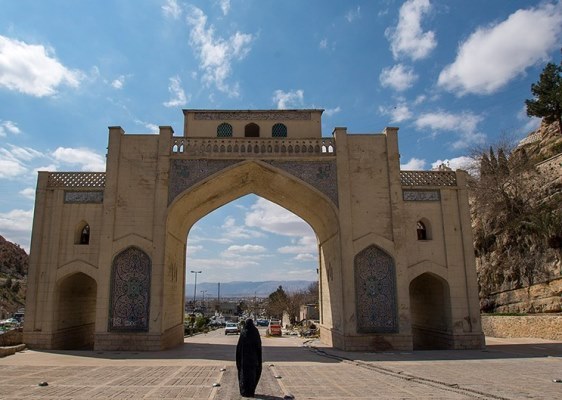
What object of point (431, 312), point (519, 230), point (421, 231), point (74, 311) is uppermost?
point (519, 230)

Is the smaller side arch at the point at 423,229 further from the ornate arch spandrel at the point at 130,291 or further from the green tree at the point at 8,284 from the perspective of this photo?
the green tree at the point at 8,284

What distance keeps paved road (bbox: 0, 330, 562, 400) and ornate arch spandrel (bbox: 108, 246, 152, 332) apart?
0.99 metres

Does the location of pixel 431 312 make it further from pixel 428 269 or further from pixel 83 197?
pixel 83 197

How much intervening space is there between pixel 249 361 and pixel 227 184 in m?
9.39

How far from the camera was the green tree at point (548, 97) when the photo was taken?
27.2 meters

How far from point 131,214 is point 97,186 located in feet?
4.84

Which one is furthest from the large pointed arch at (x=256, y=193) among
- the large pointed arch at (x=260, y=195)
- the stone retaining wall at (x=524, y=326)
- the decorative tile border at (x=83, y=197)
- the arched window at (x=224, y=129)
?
the stone retaining wall at (x=524, y=326)

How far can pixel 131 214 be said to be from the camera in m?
13.1

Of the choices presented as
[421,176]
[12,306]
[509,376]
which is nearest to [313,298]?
[12,306]

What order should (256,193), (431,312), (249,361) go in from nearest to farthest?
(249,361) < (431,312) < (256,193)

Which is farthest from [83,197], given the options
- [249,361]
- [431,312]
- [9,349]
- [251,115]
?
[431,312]

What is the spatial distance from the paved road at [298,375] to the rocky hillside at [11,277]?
4195 cm

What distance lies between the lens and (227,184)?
48.4ft

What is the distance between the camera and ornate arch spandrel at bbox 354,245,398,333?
12.7m
